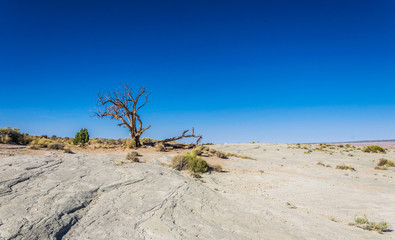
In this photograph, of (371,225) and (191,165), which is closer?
(371,225)

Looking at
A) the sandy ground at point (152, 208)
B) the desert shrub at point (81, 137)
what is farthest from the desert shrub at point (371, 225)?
the desert shrub at point (81, 137)

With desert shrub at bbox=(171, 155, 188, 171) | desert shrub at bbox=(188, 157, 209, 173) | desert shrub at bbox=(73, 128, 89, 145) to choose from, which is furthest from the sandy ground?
desert shrub at bbox=(73, 128, 89, 145)

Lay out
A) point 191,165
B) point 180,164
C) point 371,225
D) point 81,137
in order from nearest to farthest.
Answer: point 371,225
point 191,165
point 180,164
point 81,137

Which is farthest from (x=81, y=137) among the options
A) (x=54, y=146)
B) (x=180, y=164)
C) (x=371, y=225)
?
(x=371, y=225)

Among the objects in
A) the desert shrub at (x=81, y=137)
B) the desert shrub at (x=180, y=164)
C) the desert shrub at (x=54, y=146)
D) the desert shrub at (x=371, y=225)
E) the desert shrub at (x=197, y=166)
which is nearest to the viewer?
the desert shrub at (x=371, y=225)

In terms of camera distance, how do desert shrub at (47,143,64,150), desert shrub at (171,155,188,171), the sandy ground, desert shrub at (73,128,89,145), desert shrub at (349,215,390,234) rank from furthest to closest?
1. desert shrub at (73,128,89,145)
2. desert shrub at (47,143,64,150)
3. desert shrub at (171,155,188,171)
4. desert shrub at (349,215,390,234)
5. the sandy ground

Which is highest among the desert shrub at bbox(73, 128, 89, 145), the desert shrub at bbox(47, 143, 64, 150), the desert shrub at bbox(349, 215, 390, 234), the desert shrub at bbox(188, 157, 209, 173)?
the desert shrub at bbox(73, 128, 89, 145)

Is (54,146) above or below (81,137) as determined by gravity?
below

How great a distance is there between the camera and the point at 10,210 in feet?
15.5

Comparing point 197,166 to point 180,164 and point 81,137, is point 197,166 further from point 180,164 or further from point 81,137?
point 81,137

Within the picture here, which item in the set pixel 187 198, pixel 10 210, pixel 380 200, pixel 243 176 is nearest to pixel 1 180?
pixel 10 210

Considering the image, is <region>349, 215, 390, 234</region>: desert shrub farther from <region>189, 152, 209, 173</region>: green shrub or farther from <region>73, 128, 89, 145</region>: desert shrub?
<region>73, 128, 89, 145</region>: desert shrub

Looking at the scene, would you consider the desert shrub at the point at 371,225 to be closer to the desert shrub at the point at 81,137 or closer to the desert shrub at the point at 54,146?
the desert shrub at the point at 54,146

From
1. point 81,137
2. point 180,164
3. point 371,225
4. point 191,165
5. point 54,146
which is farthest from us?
point 81,137
